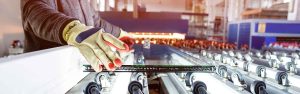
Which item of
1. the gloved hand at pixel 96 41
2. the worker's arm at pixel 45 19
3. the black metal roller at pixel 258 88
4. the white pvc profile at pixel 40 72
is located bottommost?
the black metal roller at pixel 258 88

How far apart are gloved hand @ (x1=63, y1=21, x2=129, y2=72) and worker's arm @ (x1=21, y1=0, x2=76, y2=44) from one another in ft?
0.11

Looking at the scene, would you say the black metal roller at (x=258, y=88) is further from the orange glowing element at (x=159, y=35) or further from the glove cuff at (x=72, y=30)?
the orange glowing element at (x=159, y=35)

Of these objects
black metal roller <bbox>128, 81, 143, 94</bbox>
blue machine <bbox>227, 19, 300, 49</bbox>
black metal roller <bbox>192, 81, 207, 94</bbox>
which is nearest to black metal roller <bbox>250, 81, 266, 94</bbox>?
black metal roller <bbox>192, 81, 207, 94</bbox>

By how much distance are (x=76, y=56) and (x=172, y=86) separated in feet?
1.92

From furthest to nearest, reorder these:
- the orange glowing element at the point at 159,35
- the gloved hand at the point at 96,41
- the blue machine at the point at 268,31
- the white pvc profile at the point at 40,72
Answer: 1. the orange glowing element at the point at 159,35
2. the blue machine at the point at 268,31
3. the gloved hand at the point at 96,41
4. the white pvc profile at the point at 40,72

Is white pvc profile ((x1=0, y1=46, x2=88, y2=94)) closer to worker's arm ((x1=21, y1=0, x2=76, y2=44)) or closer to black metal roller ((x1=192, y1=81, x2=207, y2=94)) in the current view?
worker's arm ((x1=21, y1=0, x2=76, y2=44))

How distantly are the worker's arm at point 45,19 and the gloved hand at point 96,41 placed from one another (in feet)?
0.11

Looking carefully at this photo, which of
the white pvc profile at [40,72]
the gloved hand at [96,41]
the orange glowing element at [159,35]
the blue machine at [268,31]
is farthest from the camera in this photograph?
the orange glowing element at [159,35]

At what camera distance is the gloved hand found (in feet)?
2.10

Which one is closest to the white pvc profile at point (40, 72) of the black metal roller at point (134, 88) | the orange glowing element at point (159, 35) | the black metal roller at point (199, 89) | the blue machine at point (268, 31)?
the black metal roller at point (134, 88)

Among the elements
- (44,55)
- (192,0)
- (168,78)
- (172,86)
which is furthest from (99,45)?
(192,0)

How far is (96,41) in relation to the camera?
0.65 m

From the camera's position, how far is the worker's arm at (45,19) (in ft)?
2.32

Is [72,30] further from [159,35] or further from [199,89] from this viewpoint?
[159,35]
